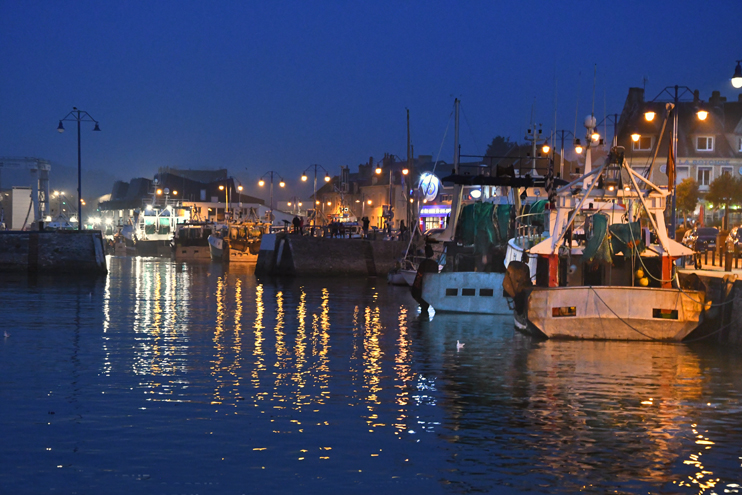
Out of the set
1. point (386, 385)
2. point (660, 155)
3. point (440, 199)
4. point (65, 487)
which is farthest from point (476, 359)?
point (440, 199)

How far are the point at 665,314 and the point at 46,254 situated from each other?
42687 millimetres

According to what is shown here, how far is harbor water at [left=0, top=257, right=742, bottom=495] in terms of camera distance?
11.5m

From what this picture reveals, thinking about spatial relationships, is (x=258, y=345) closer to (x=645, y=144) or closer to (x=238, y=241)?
(x=645, y=144)

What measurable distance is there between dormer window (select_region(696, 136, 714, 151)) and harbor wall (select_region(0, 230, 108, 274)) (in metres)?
47.9

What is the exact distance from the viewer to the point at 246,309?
3500 cm

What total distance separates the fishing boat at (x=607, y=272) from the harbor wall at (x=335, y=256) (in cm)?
3289

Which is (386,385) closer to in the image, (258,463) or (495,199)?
(258,463)

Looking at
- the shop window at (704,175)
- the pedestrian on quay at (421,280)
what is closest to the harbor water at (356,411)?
the pedestrian on quay at (421,280)

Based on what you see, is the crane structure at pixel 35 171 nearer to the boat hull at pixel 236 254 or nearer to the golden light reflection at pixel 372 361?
the boat hull at pixel 236 254

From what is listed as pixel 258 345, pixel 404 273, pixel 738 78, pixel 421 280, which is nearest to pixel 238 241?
pixel 404 273

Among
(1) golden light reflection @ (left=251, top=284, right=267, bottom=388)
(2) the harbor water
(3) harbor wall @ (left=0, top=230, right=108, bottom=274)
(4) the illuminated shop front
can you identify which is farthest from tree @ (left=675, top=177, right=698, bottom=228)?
(2) the harbor water

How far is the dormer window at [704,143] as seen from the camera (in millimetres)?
76875

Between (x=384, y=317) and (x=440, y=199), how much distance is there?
192 feet

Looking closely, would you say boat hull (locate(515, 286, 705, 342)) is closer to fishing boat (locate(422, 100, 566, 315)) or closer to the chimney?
fishing boat (locate(422, 100, 566, 315))
